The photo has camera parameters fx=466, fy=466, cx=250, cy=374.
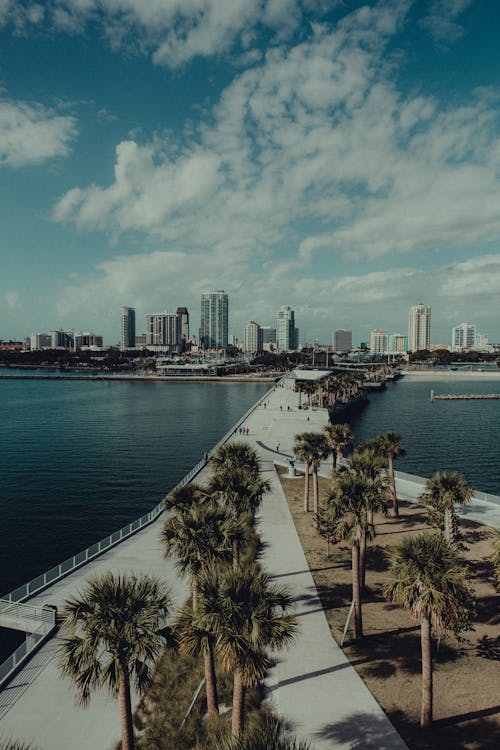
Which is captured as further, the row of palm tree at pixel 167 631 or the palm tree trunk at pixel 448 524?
the palm tree trunk at pixel 448 524

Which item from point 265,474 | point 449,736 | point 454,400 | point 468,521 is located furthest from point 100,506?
point 454,400

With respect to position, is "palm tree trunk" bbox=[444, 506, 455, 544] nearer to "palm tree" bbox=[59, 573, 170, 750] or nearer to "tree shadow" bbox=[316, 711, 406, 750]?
"tree shadow" bbox=[316, 711, 406, 750]

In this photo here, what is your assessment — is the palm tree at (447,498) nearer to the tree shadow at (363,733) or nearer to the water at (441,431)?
the tree shadow at (363,733)

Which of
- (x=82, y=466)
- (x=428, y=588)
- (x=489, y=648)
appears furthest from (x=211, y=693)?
(x=82, y=466)

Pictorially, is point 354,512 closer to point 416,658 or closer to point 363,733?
point 416,658

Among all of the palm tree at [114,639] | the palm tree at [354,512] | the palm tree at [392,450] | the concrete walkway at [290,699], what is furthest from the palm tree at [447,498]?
the palm tree at [114,639]

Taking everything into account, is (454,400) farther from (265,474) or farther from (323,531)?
(323,531)
